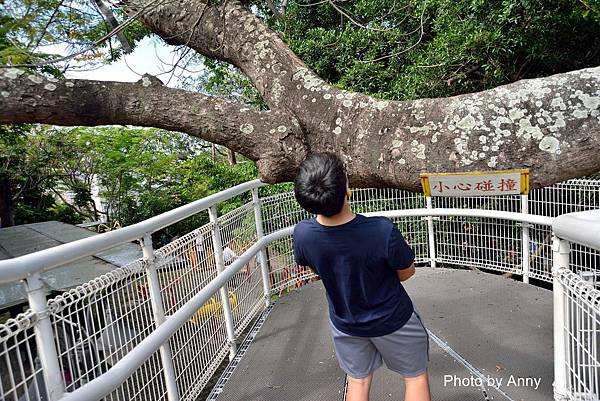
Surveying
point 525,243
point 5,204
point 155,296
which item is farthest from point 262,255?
point 5,204

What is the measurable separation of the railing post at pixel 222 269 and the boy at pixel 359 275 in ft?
3.61

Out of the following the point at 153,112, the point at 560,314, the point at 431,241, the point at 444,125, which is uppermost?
the point at 153,112

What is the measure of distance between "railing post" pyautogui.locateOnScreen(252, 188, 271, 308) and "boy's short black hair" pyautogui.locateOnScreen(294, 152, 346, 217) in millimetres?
2115

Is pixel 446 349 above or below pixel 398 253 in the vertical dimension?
below

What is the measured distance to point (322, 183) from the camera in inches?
56.9

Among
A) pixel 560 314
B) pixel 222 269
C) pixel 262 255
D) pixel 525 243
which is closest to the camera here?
pixel 560 314

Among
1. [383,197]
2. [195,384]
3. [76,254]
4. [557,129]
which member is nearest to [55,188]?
[383,197]

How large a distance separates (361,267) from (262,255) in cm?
226

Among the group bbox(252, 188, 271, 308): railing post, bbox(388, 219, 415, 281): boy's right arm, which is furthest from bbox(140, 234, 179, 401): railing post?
bbox(252, 188, 271, 308): railing post

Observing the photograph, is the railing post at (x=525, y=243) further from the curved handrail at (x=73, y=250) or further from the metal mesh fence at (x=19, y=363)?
the metal mesh fence at (x=19, y=363)

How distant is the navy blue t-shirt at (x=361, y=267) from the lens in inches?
60.7

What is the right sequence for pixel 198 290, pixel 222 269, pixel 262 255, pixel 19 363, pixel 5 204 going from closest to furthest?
pixel 19 363 < pixel 198 290 < pixel 222 269 < pixel 262 255 < pixel 5 204

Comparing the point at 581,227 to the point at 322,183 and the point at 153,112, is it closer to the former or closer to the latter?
the point at 322,183

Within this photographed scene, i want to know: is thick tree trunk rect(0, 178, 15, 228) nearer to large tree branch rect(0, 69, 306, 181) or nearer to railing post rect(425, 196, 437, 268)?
railing post rect(425, 196, 437, 268)
